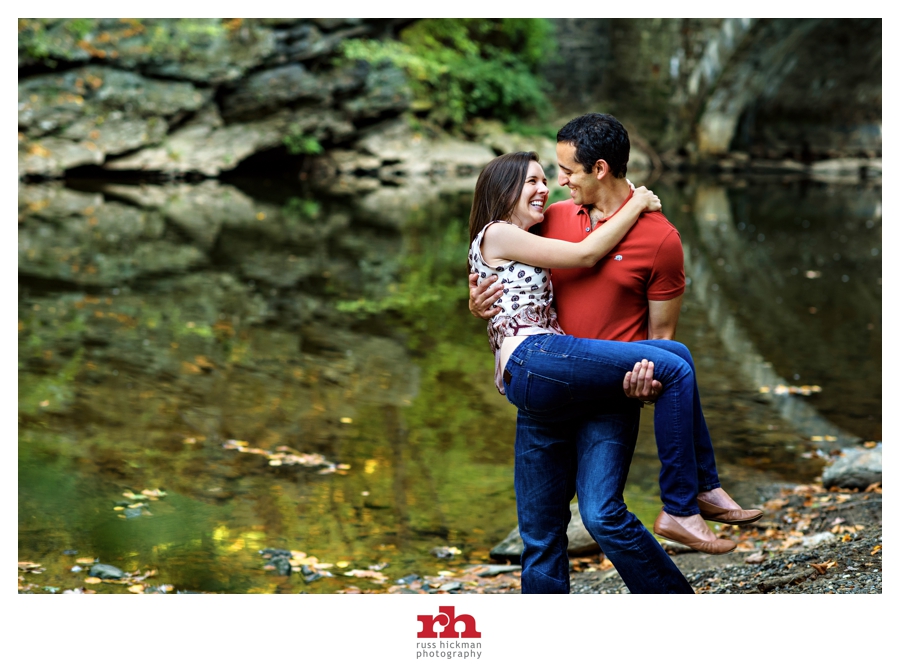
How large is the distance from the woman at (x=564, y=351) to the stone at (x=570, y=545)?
1660mm

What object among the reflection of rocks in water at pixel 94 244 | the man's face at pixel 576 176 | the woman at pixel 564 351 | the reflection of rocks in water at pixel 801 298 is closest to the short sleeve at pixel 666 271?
the woman at pixel 564 351

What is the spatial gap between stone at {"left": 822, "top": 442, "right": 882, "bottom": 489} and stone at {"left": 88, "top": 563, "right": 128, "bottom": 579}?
3.82 metres

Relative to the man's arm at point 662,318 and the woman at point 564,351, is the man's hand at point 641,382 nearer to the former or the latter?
the woman at point 564,351

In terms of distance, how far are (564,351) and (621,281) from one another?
12.0 inches

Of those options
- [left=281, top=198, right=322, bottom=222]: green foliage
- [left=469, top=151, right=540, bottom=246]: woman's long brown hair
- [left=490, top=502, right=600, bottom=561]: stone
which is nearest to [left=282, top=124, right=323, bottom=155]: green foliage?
[left=281, top=198, right=322, bottom=222]: green foliage

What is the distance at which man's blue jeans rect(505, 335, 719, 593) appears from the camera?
292 centimetres

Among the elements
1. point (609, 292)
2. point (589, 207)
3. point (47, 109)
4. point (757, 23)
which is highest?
point (757, 23)

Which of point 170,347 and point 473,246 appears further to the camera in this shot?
point 170,347

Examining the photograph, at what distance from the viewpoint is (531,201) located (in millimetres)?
3189

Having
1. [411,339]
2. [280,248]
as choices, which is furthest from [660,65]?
[411,339]

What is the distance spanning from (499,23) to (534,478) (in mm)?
25750

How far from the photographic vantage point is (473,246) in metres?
3.20

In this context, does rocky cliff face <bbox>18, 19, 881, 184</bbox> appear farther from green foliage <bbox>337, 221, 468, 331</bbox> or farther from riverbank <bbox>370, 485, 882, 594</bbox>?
riverbank <bbox>370, 485, 882, 594</bbox>

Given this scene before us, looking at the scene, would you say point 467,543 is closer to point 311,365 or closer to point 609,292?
point 609,292
